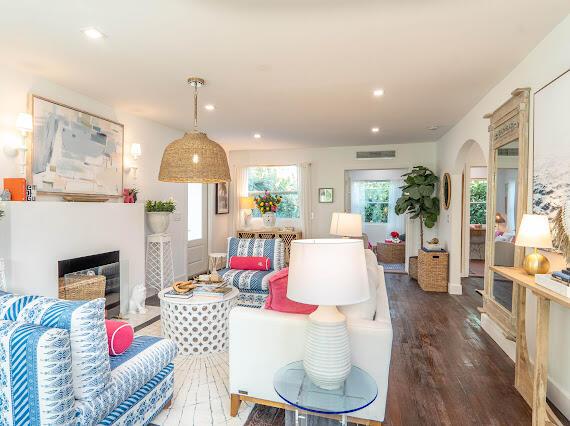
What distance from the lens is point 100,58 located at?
9.33 feet

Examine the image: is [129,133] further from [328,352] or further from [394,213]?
[394,213]

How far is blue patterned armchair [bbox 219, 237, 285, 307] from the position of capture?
162 inches

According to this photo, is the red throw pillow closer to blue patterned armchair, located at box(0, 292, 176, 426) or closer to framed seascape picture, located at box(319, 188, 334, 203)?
blue patterned armchair, located at box(0, 292, 176, 426)

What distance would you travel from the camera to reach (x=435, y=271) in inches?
214

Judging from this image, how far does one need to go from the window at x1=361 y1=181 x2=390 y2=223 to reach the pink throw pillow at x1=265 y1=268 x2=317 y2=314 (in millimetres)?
7858

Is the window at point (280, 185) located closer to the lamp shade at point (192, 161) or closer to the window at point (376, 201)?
the window at point (376, 201)

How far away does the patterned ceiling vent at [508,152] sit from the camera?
303cm

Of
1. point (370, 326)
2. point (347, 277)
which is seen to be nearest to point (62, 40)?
point (347, 277)

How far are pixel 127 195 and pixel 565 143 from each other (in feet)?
14.8

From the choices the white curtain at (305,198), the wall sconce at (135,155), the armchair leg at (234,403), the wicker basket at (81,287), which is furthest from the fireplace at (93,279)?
the white curtain at (305,198)

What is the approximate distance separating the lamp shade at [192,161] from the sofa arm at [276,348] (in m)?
1.19

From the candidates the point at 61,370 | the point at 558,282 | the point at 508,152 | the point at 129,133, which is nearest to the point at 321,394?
the point at 61,370

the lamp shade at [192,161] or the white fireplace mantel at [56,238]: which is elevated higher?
the lamp shade at [192,161]

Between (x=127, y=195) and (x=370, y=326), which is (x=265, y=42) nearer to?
(x=370, y=326)
